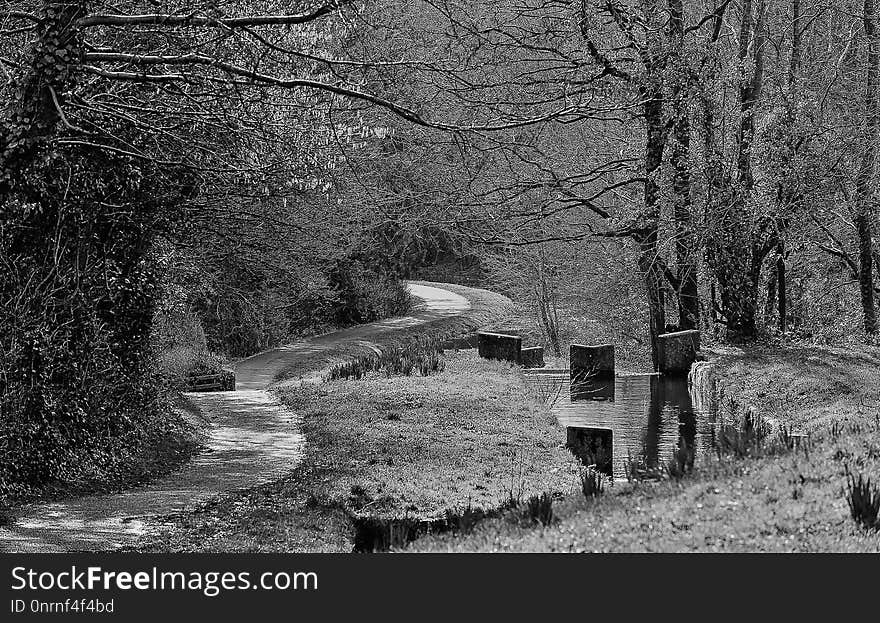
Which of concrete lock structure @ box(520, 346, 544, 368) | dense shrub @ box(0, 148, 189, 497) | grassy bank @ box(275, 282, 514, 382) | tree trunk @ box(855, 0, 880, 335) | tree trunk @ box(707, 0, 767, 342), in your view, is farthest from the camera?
grassy bank @ box(275, 282, 514, 382)

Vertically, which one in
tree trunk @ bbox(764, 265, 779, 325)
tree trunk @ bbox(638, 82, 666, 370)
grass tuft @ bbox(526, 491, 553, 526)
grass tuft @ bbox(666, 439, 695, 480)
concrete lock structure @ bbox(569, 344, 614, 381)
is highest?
tree trunk @ bbox(638, 82, 666, 370)

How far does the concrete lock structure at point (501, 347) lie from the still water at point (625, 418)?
1197mm

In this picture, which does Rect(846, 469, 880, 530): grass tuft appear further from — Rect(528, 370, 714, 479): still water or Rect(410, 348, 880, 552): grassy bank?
Rect(528, 370, 714, 479): still water

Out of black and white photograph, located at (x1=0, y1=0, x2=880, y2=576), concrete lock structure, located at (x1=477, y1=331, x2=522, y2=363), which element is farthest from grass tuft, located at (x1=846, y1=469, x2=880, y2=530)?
concrete lock structure, located at (x1=477, y1=331, x2=522, y2=363)

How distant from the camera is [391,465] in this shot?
9.60 m

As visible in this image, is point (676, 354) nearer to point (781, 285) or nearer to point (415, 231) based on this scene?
point (781, 285)

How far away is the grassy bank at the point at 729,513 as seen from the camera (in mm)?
4965

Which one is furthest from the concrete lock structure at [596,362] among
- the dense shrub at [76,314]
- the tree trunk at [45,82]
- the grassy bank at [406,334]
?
the tree trunk at [45,82]

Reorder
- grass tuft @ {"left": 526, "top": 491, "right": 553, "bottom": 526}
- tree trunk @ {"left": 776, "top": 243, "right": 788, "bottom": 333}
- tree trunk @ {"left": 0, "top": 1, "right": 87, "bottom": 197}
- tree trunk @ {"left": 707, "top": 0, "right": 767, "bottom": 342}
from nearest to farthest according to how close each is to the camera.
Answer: grass tuft @ {"left": 526, "top": 491, "right": 553, "bottom": 526} < tree trunk @ {"left": 0, "top": 1, "right": 87, "bottom": 197} < tree trunk @ {"left": 707, "top": 0, "right": 767, "bottom": 342} < tree trunk @ {"left": 776, "top": 243, "right": 788, "bottom": 333}

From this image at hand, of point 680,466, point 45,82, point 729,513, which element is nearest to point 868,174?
point 680,466

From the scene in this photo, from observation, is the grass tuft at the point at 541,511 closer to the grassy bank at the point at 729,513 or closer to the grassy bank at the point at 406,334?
the grassy bank at the point at 729,513

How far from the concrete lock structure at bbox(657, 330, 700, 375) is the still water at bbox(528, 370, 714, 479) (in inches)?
8.7

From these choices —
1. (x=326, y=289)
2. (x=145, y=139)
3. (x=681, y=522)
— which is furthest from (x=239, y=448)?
(x=326, y=289)

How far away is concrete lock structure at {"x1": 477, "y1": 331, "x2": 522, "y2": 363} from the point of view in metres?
18.0
